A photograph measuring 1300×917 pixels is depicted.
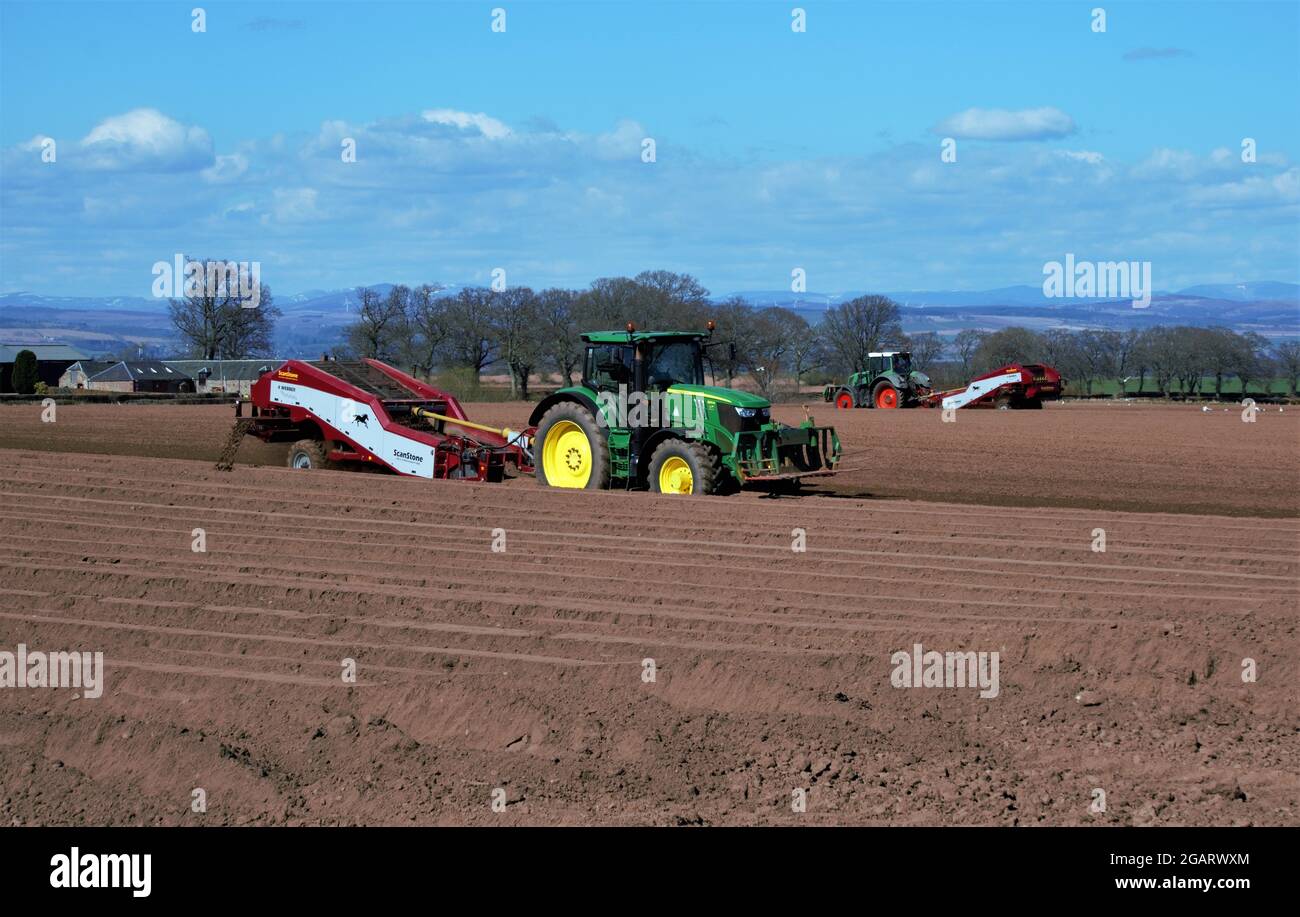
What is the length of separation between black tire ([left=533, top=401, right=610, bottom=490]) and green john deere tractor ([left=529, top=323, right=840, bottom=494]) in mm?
12

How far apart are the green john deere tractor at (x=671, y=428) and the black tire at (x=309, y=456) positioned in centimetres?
407

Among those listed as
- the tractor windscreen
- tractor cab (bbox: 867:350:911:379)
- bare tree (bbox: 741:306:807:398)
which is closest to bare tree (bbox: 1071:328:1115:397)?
bare tree (bbox: 741:306:807:398)

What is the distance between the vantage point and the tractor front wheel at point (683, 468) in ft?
50.1

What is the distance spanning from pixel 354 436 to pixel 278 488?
217 cm

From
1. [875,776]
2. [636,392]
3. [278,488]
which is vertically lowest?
[875,776]

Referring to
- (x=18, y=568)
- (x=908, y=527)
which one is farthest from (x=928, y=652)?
(x=18, y=568)

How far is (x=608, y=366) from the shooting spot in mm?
15695

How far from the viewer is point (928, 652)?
934cm

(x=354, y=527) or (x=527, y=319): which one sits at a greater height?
(x=527, y=319)

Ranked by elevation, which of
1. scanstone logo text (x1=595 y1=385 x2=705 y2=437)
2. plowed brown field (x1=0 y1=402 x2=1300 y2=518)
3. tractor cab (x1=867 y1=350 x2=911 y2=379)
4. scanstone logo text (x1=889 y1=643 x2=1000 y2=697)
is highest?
tractor cab (x1=867 y1=350 x2=911 y2=379)

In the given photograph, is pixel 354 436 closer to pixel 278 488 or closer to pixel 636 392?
pixel 278 488

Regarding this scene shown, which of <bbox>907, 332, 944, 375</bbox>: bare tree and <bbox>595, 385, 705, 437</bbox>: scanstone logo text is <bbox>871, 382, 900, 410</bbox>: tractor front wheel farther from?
<bbox>907, 332, 944, 375</bbox>: bare tree

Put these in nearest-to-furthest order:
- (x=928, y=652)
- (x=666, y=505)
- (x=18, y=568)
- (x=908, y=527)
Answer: (x=928, y=652)
(x=18, y=568)
(x=908, y=527)
(x=666, y=505)

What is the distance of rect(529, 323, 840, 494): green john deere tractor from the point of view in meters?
15.3
